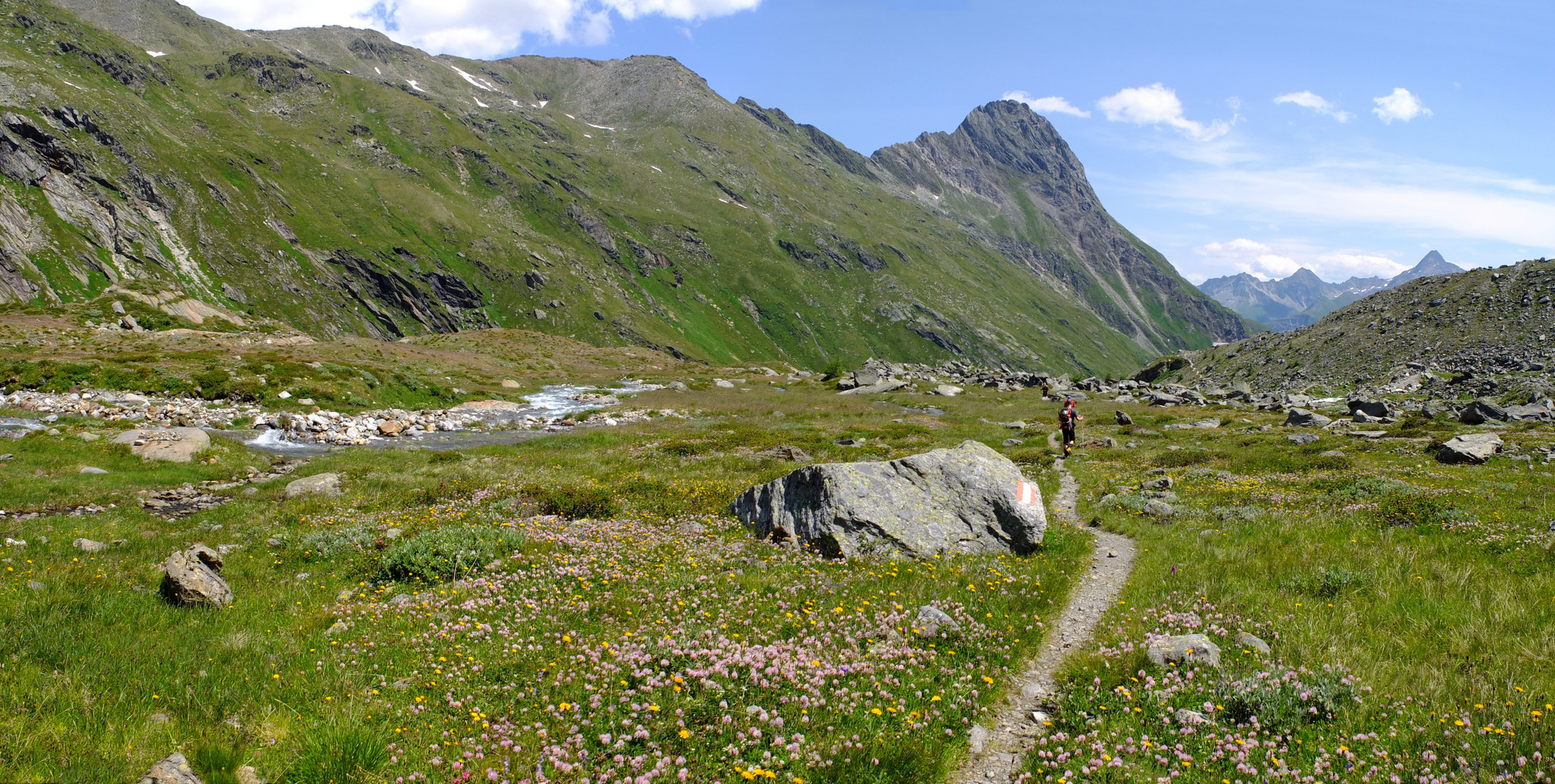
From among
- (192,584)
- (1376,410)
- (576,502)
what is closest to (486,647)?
(192,584)

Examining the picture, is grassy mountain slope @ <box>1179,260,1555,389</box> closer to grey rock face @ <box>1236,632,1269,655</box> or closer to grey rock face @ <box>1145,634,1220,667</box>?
grey rock face @ <box>1236,632,1269,655</box>

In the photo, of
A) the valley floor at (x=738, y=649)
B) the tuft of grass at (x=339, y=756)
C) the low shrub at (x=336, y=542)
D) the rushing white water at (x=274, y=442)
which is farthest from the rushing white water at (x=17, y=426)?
the tuft of grass at (x=339, y=756)

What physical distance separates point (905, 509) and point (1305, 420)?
136 feet

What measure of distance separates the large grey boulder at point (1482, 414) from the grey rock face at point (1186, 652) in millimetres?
46280

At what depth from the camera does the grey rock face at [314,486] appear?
814 inches

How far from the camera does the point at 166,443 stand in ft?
83.7

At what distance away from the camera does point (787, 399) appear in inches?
2854

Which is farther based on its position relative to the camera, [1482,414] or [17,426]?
[1482,414]

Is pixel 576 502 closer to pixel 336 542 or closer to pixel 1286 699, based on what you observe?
pixel 336 542

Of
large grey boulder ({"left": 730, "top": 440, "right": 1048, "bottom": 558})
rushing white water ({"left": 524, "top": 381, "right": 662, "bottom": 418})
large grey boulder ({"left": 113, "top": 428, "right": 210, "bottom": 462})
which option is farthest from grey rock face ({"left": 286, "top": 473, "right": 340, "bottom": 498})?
rushing white water ({"left": 524, "top": 381, "right": 662, "bottom": 418})

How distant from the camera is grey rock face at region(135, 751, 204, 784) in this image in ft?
16.7

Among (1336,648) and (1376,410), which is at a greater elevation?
(1376,410)

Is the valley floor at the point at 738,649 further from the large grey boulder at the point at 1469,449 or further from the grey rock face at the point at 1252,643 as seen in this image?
the large grey boulder at the point at 1469,449

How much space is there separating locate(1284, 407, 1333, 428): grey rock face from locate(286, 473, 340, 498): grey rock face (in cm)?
5231
